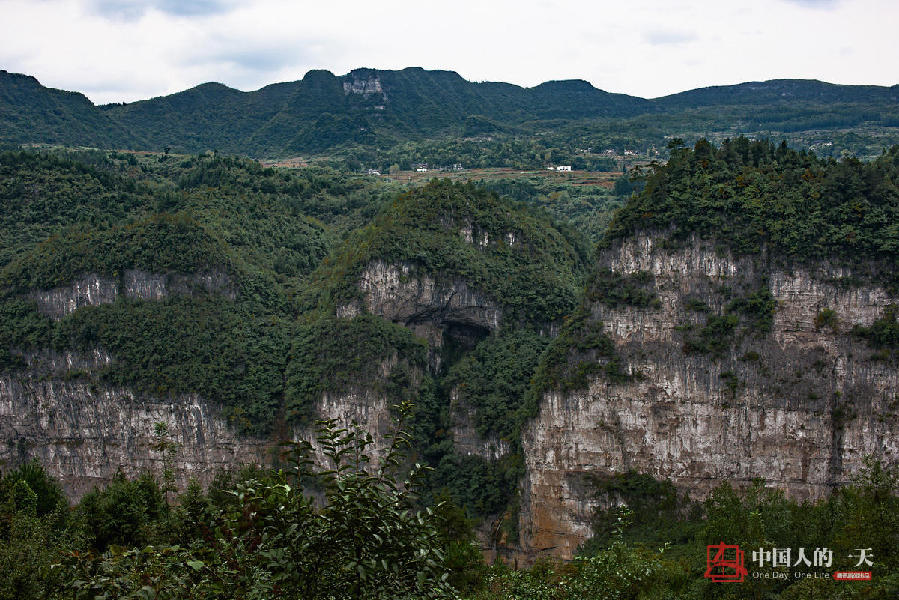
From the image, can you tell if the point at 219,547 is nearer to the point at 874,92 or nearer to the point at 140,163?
the point at 140,163

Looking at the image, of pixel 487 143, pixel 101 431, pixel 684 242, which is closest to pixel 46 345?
pixel 101 431

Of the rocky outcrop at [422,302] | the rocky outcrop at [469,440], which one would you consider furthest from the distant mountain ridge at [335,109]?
the rocky outcrop at [469,440]

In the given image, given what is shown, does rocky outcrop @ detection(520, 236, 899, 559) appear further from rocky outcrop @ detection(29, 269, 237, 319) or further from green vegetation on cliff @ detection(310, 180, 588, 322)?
rocky outcrop @ detection(29, 269, 237, 319)

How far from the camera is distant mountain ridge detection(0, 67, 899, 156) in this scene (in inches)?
4761

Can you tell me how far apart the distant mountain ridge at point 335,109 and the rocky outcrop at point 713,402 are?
90.7 m

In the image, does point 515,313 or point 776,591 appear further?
point 515,313

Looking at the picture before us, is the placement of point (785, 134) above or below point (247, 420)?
above

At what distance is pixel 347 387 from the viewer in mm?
47656

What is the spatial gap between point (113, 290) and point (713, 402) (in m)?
33.4

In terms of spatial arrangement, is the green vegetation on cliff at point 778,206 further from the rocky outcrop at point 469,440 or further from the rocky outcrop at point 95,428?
the rocky outcrop at point 95,428

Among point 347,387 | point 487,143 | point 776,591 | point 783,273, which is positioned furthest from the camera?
point 487,143

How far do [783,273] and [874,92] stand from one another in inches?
4851

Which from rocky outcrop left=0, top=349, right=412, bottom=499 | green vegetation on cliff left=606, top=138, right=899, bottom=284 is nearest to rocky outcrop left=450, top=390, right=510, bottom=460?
rocky outcrop left=0, top=349, right=412, bottom=499

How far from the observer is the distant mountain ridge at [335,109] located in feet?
397
